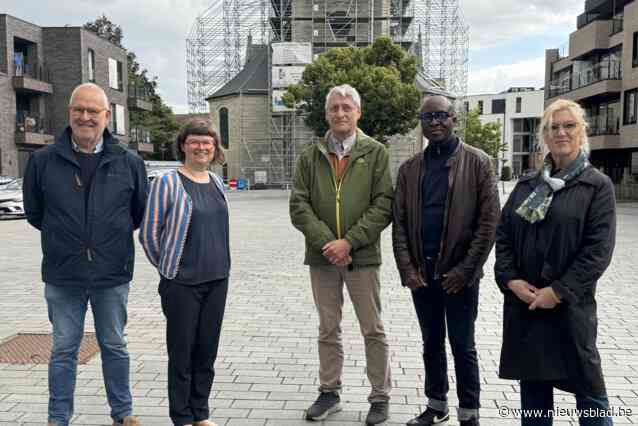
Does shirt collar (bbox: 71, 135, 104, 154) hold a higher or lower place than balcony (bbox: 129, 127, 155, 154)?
lower

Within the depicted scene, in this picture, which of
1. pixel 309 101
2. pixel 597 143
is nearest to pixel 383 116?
pixel 309 101

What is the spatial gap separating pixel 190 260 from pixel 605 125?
3355 cm

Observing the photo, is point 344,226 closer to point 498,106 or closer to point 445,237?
point 445,237

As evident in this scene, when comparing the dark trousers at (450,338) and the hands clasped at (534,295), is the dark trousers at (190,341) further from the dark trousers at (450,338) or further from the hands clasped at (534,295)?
the hands clasped at (534,295)

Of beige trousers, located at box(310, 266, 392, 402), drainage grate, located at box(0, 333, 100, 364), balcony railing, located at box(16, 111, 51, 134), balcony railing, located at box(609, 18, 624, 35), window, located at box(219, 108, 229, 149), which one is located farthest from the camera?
window, located at box(219, 108, 229, 149)

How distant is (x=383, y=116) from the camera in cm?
2942

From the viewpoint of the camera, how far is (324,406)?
3871mm

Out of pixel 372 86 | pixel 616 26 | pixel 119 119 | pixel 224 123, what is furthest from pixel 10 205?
pixel 616 26

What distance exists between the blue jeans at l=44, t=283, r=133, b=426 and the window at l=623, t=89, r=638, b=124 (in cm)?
3096

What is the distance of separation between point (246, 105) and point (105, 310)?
145 ft

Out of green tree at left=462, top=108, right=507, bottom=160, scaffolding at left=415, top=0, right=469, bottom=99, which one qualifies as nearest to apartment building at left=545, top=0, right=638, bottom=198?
scaffolding at left=415, top=0, right=469, bottom=99

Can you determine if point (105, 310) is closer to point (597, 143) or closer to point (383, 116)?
point (383, 116)

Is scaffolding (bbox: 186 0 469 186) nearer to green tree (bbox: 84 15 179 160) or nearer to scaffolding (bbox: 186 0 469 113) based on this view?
scaffolding (bbox: 186 0 469 113)

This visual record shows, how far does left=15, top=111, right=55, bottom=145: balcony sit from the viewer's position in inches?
1240
